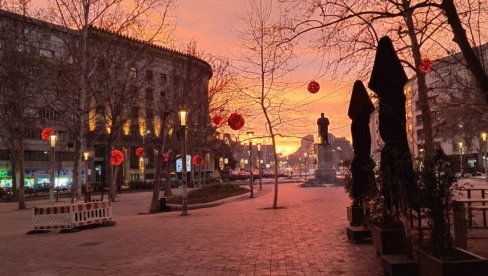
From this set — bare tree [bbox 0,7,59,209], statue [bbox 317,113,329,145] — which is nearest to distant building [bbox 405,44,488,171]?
statue [bbox 317,113,329,145]

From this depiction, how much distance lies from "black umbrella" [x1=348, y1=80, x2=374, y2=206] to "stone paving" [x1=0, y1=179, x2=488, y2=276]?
4.39 ft

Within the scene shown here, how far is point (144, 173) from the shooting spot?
81000 millimetres

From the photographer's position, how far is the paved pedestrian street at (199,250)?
8594mm

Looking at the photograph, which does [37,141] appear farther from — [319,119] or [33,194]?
[319,119]

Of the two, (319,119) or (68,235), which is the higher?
(319,119)

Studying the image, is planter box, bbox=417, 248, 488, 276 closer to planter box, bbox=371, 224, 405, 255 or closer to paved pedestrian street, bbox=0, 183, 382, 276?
planter box, bbox=371, 224, 405, 255

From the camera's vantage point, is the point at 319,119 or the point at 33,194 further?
the point at 33,194

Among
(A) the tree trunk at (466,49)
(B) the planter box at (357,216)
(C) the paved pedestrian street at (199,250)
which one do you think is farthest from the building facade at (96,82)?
(A) the tree trunk at (466,49)

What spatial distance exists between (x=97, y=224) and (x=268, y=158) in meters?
147

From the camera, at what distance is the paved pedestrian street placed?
8.59 meters

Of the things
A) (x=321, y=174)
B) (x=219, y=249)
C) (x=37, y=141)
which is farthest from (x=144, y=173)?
(x=219, y=249)

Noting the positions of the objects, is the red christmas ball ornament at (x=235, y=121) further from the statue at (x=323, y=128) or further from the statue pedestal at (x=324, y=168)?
the statue pedestal at (x=324, y=168)

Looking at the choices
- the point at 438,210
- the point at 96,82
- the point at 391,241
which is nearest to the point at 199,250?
the point at 391,241

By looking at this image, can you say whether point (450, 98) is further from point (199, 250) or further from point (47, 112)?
point (47, 112)
